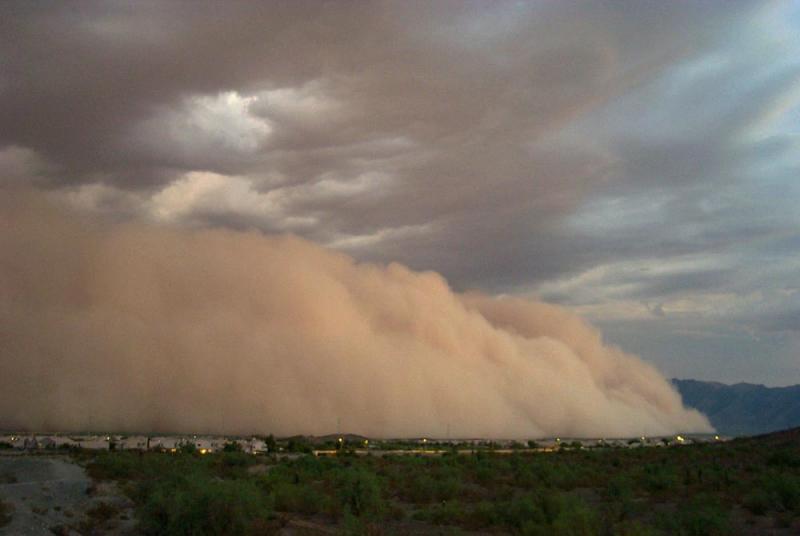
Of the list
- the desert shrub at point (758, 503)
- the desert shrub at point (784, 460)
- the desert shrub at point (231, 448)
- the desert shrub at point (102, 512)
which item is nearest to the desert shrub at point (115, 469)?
the desert shrub at point (102, 512)

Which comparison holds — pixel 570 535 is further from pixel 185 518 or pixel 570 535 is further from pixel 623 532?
pixel 185 518

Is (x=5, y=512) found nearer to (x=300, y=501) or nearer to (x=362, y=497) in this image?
(x=300, y=501)

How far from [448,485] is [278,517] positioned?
16.8 meters

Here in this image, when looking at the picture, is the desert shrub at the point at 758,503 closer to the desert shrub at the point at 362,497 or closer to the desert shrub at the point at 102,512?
the desert shrub at the point at 362,497

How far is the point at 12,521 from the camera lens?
3338 centimetres

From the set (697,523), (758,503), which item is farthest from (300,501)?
(758,503)

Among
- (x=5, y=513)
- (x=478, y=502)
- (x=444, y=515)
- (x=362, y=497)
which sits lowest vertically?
(x=478, y=502)

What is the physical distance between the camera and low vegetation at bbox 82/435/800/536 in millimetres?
30781

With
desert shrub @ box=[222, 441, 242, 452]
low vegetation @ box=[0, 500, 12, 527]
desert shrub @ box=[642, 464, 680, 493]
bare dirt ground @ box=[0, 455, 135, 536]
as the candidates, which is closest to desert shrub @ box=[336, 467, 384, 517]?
bare dirt ground @ box=[0, 455, 135, 536]

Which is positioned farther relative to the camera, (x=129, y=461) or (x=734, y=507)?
(x=129, y=461)

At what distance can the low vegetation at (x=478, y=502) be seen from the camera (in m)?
30.8

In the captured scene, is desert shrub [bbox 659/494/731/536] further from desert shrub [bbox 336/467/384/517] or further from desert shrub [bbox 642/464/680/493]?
desert shrub [bbox 642/464/680/493]

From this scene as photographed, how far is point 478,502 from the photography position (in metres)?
44.0

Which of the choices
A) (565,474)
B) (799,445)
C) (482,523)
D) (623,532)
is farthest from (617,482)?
(799,445)
